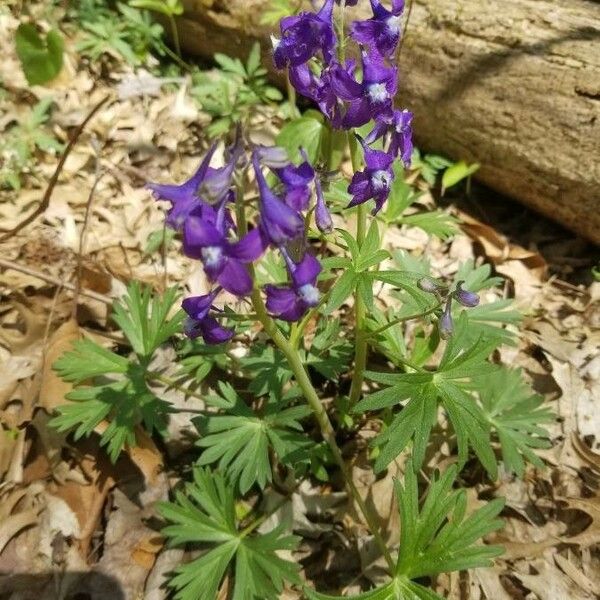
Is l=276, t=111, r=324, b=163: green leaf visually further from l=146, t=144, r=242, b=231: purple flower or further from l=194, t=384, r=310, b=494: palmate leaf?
l=146, t=144, r=242, b=231: purple flower

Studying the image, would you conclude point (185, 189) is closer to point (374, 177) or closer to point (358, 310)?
point (374, 177)

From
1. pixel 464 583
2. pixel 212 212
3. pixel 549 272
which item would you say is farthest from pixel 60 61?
pixel 464 583

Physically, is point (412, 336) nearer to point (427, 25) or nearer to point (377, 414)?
point (377, 414)

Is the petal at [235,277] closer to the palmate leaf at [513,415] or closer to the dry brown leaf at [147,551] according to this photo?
the palmate leaf at [513,415]

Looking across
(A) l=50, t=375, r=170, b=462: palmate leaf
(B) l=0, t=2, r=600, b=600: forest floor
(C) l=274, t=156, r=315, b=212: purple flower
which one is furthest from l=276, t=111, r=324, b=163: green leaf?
(C) l=274, t=156, r=315, b=212: purple flower

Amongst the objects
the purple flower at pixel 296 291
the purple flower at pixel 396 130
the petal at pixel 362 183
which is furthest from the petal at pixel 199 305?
the purple flower at pixel 396 130
